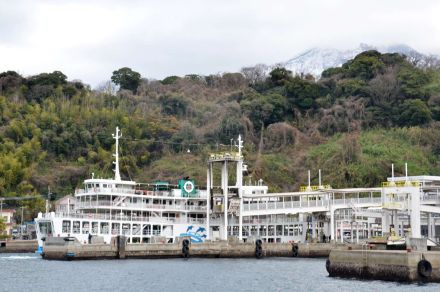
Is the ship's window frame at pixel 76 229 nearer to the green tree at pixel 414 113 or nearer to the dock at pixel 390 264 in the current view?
the dock at pixel 390 264

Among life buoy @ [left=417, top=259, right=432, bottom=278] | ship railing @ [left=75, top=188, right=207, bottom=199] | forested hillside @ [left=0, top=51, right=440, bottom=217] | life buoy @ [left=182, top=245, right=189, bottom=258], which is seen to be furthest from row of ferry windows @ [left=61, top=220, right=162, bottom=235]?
life buoy @ [left=417, top=259, right=432, bottom=278]

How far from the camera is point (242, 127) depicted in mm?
111562

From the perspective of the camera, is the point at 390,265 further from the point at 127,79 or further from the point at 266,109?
the point at 127,79

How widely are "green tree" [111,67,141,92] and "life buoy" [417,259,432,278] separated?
94.2m

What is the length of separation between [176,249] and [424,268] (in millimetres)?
27990

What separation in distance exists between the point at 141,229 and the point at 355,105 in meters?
49.9

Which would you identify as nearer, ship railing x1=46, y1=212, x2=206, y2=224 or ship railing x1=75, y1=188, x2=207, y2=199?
ship railing x1=46, y1=212, x2=206, y2=224

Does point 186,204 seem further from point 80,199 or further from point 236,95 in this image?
point 236,95

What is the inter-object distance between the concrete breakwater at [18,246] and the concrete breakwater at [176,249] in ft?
59.6

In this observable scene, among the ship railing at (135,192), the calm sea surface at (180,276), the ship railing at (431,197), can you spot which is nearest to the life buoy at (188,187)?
the ship railing at (135,192)

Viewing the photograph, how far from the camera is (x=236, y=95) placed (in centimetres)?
12319

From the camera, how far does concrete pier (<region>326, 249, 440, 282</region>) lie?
38.3 metres

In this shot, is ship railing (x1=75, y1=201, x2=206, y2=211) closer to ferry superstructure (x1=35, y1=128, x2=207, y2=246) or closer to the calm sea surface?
ferry superstructure (x1=35, y1=128, x2=207, y2=246)

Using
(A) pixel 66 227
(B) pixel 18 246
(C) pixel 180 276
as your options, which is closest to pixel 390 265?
(C) pixel 180 276
